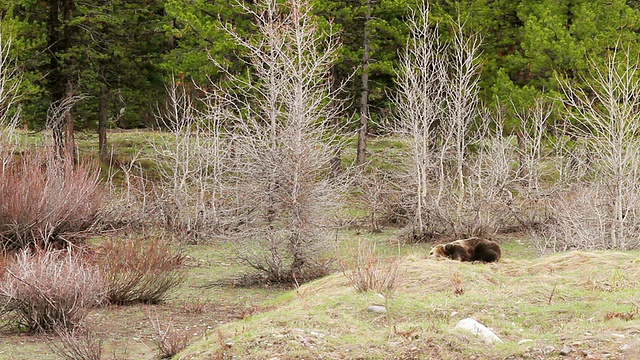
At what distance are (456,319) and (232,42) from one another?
783 inches

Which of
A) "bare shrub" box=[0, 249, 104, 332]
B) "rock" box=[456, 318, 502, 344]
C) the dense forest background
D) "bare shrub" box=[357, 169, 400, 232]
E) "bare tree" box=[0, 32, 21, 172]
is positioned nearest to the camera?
"rock" box=[456, 318, 502, 344]

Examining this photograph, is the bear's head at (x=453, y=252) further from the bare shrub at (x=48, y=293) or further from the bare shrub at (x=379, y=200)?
the bare shrub at (x=379, y=200)

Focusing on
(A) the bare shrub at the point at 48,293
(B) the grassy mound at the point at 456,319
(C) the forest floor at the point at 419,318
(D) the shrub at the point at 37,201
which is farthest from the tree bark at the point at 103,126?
(B) the grassy mound at the point at 456,319

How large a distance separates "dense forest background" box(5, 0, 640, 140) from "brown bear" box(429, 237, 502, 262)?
12.3m

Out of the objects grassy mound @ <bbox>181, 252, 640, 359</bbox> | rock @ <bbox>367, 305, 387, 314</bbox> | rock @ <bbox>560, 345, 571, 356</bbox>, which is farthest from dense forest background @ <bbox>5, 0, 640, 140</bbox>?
rock @ <bbox>560, 345, 571, 356</bbox>

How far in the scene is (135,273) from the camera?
12977 millimetres

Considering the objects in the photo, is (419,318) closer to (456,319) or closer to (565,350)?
(456,319)

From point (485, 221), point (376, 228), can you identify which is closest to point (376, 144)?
point (376, 228)

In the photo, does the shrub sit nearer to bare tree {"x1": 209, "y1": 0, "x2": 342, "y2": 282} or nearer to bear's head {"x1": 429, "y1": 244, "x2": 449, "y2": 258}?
bare tree {"x1": 209, "y1": 0, "x2": 342, "y2": 282}

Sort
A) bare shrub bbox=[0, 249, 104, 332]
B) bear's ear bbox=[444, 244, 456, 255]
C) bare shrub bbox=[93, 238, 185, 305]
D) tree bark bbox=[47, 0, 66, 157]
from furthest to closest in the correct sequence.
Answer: tree bark bbox=[47, 0, 66, 157]
bear's ear bbox=[444, 244, 456, 255]
bare shrub bbox=[93, 238, 185, 305]
bare shrub bbox=[0, 249, 104, 332]

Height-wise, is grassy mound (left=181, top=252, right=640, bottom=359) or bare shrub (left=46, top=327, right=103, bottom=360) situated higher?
grassy mound (left=181, top=252, right=640, bottom=359)

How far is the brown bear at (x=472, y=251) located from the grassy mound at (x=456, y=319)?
98 cm

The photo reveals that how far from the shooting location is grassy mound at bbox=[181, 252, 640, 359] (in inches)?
330

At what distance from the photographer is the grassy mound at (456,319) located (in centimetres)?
838
